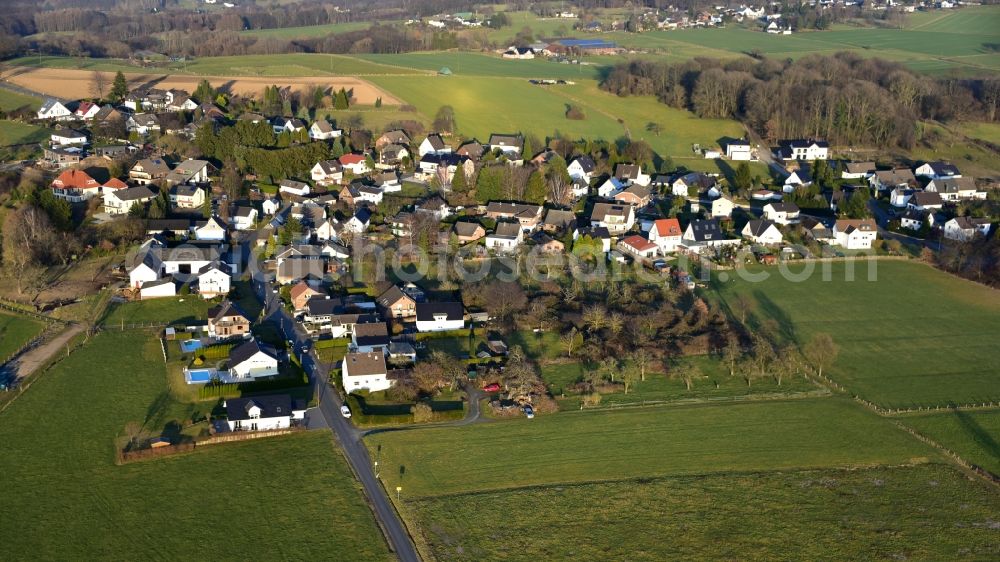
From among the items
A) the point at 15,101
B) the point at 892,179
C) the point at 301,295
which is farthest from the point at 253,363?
the point at 15,101

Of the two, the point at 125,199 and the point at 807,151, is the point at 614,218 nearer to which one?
the point at 807,151

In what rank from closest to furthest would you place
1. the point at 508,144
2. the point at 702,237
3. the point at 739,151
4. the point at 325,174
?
the point at 702,237
the point at 325,174
the point at 508,144
the point at 739,151

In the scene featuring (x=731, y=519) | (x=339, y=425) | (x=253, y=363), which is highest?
(x=253, y=363)

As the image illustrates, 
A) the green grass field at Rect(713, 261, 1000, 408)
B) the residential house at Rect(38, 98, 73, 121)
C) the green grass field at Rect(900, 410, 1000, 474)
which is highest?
the residential house at Rect(38, 98, 73, 121)

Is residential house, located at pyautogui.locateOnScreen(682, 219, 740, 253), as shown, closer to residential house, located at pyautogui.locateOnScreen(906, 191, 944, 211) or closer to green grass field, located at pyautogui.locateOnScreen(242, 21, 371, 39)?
residential house, located at pyautogui.locateOnScreen(906, 191, 944, 211)

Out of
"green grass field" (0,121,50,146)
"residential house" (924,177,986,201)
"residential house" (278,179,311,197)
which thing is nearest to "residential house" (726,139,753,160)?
"residential house" (924,177,986,201)
